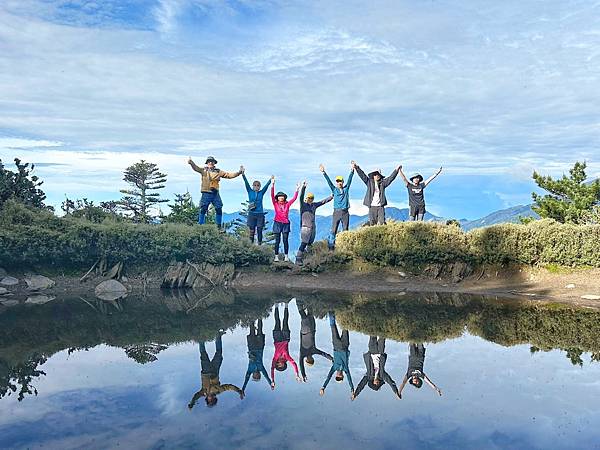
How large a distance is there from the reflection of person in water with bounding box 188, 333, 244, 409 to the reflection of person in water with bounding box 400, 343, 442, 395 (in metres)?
2.62

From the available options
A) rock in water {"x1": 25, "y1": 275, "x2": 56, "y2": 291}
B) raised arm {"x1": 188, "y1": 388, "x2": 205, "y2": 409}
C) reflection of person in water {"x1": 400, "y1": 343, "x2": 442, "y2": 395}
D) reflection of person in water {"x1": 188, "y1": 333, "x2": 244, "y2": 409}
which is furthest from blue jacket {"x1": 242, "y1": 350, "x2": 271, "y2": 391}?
rock in water {"x1": 25, "y1": 275, "x2": 56, "y2": 291}

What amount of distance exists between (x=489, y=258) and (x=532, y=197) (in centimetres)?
1259

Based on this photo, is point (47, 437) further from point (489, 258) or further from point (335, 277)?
point (489, 258)

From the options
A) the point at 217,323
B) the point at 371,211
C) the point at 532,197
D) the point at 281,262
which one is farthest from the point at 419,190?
the point at 532,197

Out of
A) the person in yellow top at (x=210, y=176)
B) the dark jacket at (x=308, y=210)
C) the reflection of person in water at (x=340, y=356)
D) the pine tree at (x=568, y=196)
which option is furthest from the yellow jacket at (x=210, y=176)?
the pine tree at (x=568, y=196)

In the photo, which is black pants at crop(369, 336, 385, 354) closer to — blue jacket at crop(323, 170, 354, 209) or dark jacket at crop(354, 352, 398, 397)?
dark jacket at crop(354, 352, 398, 397)

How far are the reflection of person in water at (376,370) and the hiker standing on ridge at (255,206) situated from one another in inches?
351

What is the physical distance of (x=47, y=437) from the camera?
596 centimetres

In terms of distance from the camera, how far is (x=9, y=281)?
16828 millimetres

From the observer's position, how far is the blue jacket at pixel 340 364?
7912 millimetres

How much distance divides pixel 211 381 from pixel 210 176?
1084cm

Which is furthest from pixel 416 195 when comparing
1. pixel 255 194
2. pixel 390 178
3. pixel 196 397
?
pixel 196 397

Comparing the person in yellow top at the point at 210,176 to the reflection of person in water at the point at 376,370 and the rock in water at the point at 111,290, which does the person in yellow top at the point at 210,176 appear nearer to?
the rock in water at the point at 111,290

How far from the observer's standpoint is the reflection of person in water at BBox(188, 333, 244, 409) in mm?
7125
